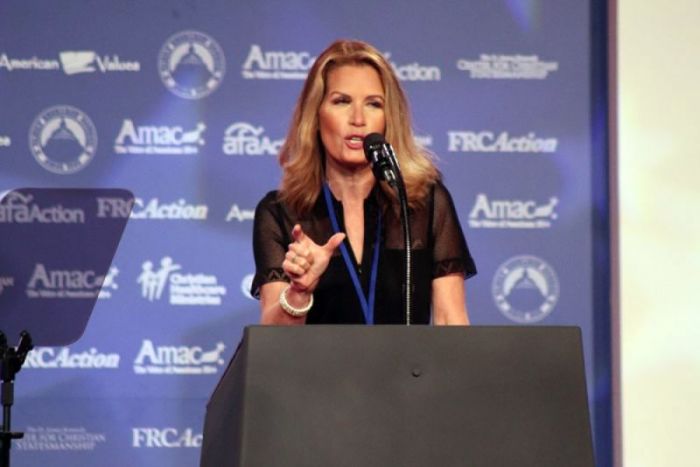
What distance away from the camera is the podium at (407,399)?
1802 millimetres

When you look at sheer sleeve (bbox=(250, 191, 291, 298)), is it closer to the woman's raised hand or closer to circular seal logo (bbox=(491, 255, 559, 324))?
the woman's raised hand

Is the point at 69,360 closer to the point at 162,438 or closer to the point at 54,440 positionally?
the point at 54,440

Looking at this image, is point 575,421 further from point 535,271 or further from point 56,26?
point 56,26

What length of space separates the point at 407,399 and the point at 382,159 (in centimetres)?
73

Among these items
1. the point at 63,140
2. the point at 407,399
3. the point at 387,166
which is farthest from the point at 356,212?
the point at 63,140

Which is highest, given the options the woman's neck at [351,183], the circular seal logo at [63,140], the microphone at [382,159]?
the circular seal logo at [63,140]

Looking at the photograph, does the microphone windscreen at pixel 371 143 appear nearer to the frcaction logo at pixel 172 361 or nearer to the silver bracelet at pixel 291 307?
the silver bracelet at pixel 291 307

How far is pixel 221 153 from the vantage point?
5.03 metres

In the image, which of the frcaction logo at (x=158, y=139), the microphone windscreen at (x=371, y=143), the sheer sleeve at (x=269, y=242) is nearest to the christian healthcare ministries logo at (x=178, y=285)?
the frcaction logo at (x=158, y=139)

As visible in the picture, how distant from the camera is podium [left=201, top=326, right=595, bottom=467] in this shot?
1802 mm

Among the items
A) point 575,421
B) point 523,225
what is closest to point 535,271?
point 523,225

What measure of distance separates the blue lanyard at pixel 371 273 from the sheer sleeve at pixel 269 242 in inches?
4.8

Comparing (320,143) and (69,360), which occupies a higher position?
(320,143)

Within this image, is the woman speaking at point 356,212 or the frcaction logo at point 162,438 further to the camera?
the frcaction logo at point 162,438
